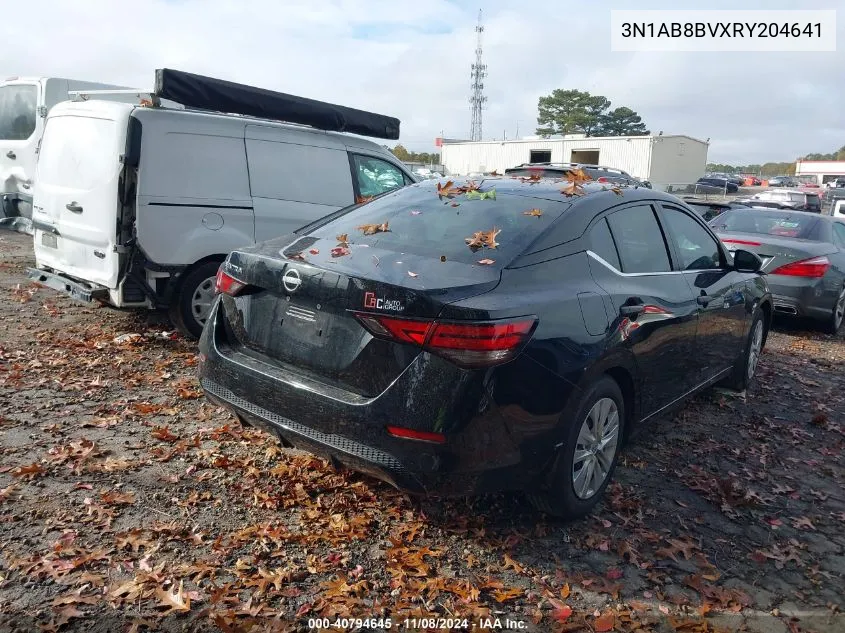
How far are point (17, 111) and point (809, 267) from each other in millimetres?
11507

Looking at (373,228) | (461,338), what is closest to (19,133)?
(373,228)

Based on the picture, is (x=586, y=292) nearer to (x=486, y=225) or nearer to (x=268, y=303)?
(x=486, y=225)

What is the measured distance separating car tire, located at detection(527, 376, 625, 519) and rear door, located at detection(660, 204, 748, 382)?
49.0 inches

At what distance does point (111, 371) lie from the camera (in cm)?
543

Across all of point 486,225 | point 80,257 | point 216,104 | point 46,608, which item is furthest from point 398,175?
point 46,608

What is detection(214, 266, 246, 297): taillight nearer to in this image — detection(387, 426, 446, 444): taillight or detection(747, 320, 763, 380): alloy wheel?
detection(387, 426, 446, 444): taillight

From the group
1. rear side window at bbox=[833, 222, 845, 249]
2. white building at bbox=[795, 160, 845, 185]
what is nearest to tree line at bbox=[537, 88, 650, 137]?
white building at bbox=[795, 160, 845, 185]

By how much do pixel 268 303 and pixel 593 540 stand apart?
1.97 metres

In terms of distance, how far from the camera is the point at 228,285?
361 cm

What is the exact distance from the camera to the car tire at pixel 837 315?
8.18 metres

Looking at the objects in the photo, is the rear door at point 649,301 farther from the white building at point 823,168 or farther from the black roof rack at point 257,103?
the white building at point 823,168

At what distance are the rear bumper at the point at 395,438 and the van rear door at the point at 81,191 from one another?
3130 mm

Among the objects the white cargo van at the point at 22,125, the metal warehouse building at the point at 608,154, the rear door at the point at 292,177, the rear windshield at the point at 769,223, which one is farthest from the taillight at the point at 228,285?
the metal warehouse building at the point at 608,154

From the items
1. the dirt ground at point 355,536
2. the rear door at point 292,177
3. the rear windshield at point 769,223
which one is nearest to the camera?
the dirt ground at point 355,536
